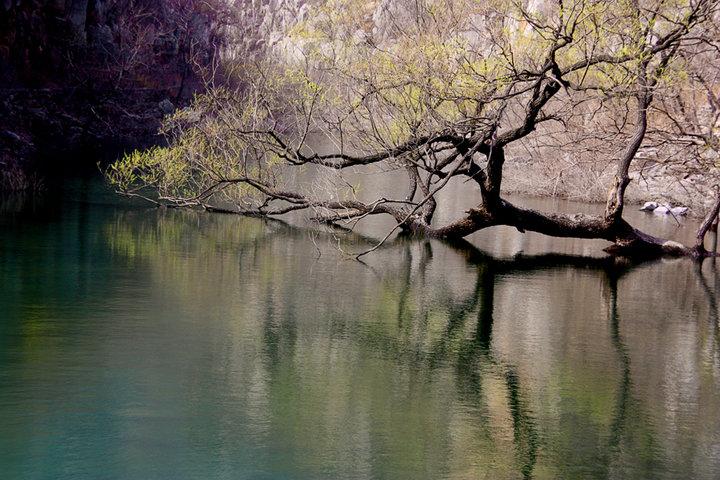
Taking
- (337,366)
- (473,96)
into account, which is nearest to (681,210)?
(473,96)

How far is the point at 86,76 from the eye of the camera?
43.7m

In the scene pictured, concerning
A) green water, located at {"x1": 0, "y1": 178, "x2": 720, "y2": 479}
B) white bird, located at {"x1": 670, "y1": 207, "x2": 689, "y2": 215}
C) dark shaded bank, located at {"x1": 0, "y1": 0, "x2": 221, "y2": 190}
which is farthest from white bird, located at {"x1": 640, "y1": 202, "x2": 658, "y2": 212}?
dark shaded bank, located at {"x1": 0, "y1": 0, "x2": 221, "y2": 190}

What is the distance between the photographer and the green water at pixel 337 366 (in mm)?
7070

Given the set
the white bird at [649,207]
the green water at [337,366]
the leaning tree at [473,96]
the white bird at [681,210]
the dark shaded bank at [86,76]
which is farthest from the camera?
the dark shaded bank at [86,76]

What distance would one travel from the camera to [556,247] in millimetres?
20844

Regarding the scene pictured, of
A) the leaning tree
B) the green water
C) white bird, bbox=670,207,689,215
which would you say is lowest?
the green water

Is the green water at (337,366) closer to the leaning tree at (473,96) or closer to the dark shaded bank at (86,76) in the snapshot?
the leaning tree at (473,96)

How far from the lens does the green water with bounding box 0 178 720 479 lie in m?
7.07

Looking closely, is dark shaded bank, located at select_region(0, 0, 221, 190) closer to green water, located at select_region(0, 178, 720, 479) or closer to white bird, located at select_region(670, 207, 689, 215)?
green water, located at select_region(0, 178, 720, 479)

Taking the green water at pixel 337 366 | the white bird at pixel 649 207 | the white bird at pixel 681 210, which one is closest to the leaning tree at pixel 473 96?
the green water at pixel 337 366

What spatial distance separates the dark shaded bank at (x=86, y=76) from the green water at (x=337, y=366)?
15178 mm

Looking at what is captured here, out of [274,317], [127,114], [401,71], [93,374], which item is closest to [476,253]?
[401,71]

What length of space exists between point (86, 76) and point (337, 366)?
124 ft

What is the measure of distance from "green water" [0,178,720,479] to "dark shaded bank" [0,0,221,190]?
15.2 m
